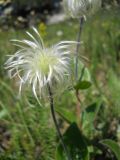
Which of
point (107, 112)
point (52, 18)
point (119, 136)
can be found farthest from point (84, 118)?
point (52, 18)

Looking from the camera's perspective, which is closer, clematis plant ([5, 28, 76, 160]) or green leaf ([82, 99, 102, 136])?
clematis plant ([5, 28, 76, 160])

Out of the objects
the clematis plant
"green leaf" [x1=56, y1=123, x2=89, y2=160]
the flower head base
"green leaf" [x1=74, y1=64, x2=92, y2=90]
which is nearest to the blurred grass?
"green leaf" [x1=56, y1=123, x2=89, y2=160]

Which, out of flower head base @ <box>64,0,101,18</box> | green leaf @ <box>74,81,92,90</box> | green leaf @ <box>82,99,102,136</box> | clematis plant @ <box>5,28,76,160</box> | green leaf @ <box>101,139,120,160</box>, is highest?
flower head base @ <box>64,0,101,18</box>

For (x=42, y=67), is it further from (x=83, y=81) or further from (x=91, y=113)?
(x=91, y=113)

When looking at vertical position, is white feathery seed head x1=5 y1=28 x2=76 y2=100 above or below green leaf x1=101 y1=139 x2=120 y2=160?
above

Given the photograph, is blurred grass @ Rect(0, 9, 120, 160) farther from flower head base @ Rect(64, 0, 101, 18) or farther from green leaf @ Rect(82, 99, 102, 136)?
flower head base @ Rect(64, 0, 101, 18)

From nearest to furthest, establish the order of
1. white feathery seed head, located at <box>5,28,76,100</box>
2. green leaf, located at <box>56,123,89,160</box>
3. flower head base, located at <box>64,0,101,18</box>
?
white feathery seed head, located at <box>5,28,76,100</box> → flower head base, located at <box>64,0,101,18</box> → green leaf, located at <box>56,123,89,160</box>

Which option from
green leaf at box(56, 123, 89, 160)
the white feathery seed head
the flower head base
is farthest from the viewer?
green leaf at box(56, 123, 89, 160)
